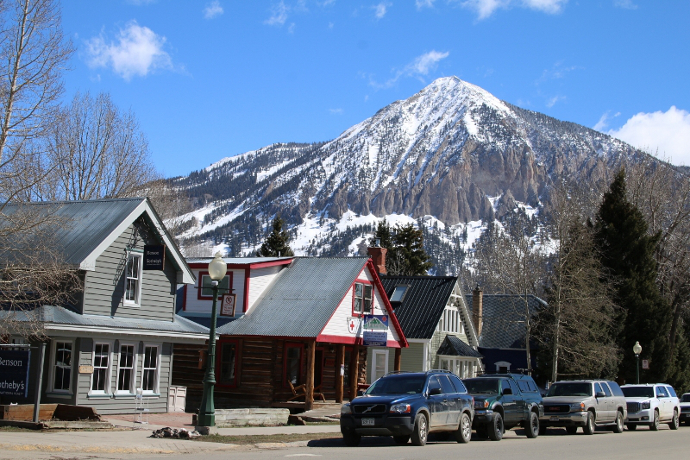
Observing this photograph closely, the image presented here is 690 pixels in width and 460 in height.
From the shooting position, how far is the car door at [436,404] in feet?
61.9

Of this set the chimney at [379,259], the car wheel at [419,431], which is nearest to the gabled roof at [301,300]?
the chimney at [379,259]

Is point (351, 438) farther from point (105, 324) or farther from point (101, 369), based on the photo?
point (101, 369)

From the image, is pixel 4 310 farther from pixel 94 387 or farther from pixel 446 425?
pixel 446 425

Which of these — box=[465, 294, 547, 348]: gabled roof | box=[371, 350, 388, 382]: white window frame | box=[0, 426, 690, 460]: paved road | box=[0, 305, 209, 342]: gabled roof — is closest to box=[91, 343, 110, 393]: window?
box=[0, 305, 209, 342]: gabled roof

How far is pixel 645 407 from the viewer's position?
29.9 meters

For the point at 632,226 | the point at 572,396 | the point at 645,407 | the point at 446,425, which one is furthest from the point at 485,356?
the point at 446,425

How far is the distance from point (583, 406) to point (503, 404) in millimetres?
4863

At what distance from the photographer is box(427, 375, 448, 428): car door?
18.9 m

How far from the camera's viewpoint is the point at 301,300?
3481cm

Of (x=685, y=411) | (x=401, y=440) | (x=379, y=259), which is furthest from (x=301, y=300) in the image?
(x=685, y=411)

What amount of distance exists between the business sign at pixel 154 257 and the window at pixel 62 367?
12.2 ft

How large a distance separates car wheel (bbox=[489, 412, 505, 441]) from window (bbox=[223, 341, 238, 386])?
48.9 feet

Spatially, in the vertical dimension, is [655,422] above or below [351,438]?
below

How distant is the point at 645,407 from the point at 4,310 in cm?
2356
